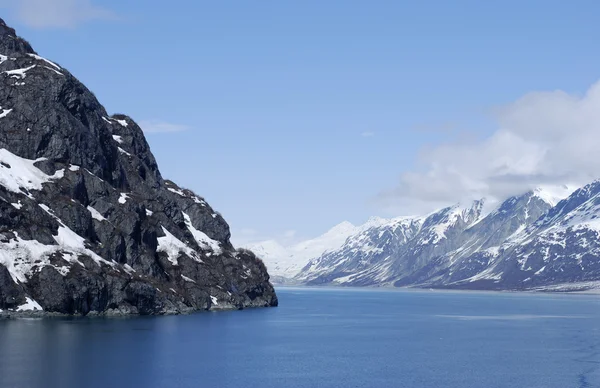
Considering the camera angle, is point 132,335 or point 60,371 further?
point 132,335

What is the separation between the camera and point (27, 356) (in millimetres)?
125312

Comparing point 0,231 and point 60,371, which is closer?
point 60,371

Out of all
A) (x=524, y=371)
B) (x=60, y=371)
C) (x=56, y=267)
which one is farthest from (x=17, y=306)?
(x=524, y=371)

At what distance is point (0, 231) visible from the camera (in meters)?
Result: 198

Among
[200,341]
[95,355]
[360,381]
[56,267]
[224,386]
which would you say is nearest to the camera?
[224,386]

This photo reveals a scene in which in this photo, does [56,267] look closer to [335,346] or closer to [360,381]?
[335,346]

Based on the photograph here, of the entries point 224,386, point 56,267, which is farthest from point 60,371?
point 56,267

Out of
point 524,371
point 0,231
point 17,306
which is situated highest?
→ point 0,231

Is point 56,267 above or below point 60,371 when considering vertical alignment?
above

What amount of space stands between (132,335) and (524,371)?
74.2m

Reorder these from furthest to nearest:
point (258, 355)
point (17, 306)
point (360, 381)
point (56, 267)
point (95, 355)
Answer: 1. point (56, 267)
2. point (17, 306)
3. point (258, 355)
4. point (95, 355)
5. point (360, 381)

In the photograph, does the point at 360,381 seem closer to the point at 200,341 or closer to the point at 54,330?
the point at 200,341

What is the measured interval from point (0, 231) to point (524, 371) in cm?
12278

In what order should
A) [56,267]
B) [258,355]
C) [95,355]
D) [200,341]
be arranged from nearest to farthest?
[95,355] → [258,355] → [200,341] → [56,267]
